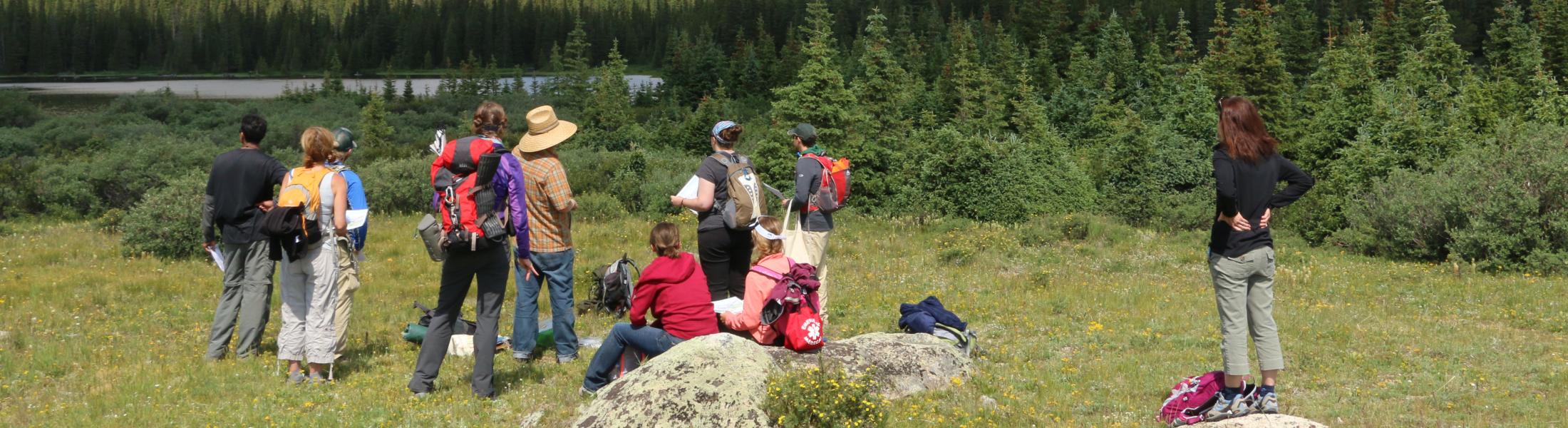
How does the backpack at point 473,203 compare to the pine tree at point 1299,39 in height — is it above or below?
above

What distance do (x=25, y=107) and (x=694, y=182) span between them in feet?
198

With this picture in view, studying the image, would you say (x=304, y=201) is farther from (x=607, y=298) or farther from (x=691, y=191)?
(x=607, y=298)

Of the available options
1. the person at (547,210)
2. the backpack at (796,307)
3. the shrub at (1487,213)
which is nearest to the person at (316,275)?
the person at (547,210)

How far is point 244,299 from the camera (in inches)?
381

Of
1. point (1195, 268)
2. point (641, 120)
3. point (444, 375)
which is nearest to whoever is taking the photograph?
point (444, 375)

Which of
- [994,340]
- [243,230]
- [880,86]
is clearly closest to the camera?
[243,230]

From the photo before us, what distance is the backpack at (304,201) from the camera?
8.53m

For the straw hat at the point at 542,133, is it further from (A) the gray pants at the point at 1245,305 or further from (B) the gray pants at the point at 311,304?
(A) the gray pants at the point at 1245,305

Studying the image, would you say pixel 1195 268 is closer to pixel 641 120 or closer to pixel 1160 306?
pixel 1160 306

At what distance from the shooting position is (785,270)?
332 inches

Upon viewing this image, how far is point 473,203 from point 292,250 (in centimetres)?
178

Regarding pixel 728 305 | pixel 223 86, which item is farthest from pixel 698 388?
pixel 223 86

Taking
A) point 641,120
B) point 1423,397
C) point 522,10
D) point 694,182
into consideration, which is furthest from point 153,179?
point 522,10

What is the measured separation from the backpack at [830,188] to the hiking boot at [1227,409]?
4.17 m
